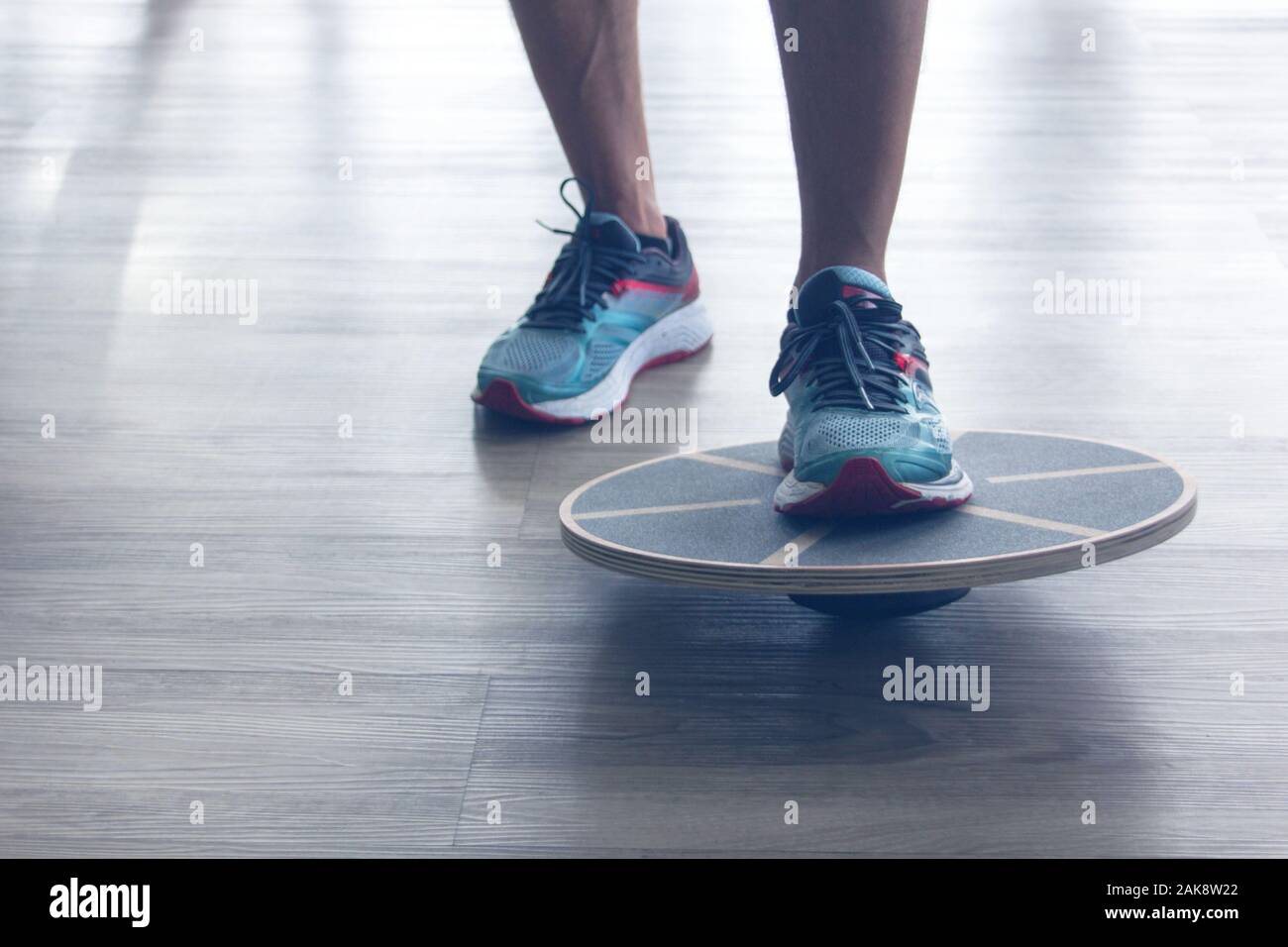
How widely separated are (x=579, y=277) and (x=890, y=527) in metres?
0.67

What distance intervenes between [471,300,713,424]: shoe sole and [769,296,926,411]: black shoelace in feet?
1.09

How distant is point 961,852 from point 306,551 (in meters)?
0.68

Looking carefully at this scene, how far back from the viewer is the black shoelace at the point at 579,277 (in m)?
1.67

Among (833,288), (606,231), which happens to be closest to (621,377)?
(606,231)

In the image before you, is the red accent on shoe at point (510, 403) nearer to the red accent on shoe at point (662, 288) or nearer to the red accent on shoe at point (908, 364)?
the red accent on shoe at point (662, 288)

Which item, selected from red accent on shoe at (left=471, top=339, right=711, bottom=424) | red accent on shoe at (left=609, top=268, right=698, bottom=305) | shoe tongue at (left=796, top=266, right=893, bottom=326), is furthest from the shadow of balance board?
red accent on shoe at (left=609, top=268, right=698, bottom=305)

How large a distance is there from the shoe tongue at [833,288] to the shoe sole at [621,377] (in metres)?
0.36

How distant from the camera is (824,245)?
4.49 ft

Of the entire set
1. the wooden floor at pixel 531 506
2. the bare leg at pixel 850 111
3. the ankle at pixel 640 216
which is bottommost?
the wooden floor at pixel 531 506

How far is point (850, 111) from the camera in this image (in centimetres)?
132

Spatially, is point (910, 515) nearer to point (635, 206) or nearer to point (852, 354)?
point (852, 354)

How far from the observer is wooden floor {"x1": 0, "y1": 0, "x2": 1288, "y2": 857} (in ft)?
3.32

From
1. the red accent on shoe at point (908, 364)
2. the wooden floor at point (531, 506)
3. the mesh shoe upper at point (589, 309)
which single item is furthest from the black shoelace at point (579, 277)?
the red accent on shoe at point (908, 364)

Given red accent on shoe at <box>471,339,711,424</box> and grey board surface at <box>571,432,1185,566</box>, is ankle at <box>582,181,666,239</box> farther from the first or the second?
grey board surface at <box>571,432,1185,566</box>
